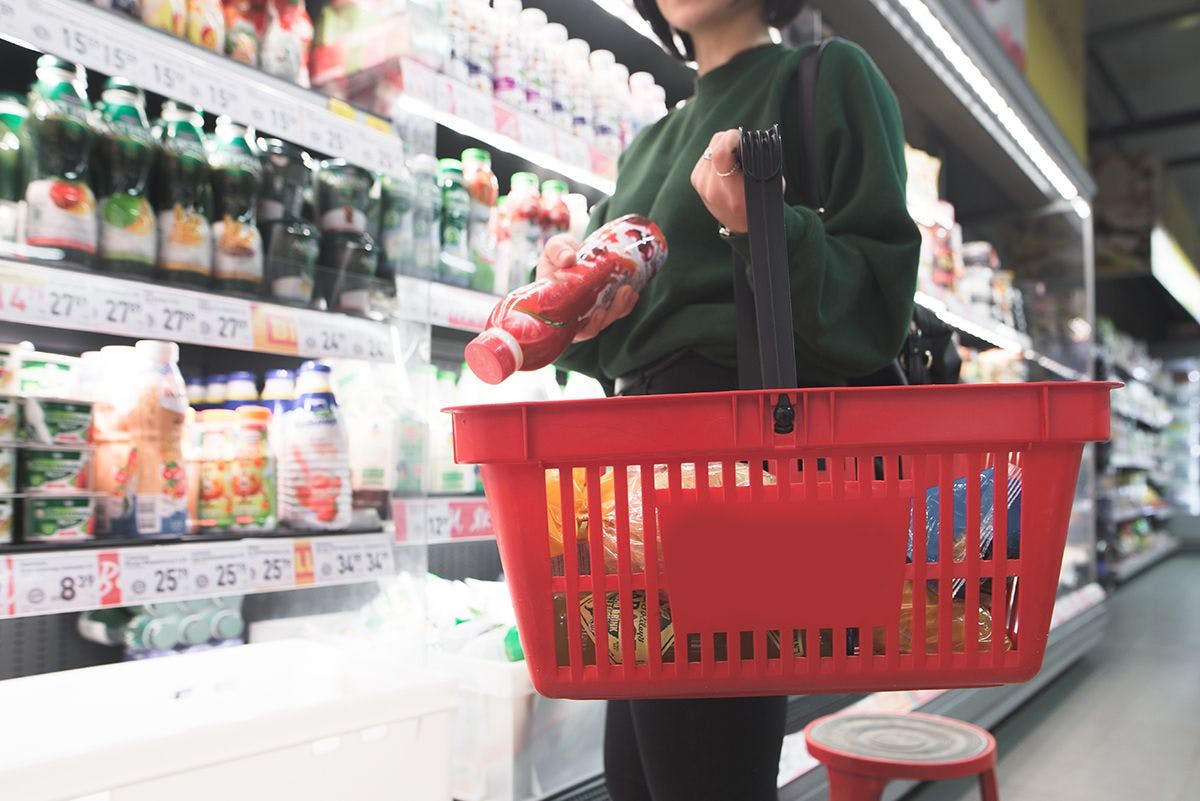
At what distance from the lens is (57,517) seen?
1299 mm

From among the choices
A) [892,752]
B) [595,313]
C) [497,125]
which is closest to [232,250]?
[497,125]

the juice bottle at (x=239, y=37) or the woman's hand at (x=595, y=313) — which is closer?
the woman's hand at (x=595, y=313)

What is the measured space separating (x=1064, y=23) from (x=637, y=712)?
546 cm

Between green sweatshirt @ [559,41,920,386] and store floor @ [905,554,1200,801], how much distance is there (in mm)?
2013

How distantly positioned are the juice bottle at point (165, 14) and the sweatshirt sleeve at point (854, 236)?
1078 millimetres

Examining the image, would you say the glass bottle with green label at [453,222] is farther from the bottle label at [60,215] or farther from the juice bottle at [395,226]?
the bottle label at [60,215]

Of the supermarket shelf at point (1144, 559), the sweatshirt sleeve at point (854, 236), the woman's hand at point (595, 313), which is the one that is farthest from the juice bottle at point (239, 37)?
the supermarket shelf at point (1144, 559)

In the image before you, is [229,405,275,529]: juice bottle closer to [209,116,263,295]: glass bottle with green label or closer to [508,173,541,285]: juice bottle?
[209,116,263,295]: glass bottle with green label

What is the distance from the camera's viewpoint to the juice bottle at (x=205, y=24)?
156cm

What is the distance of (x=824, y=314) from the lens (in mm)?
891

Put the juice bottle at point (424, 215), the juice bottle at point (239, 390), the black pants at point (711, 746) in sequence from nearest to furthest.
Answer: the black pants at point (711, 746)
the juice bottle at point (239, 390)
the juice bottle at point (424, 215)

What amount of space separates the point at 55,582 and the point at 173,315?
16.4 inches

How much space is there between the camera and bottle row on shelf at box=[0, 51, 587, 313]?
1.39 meters

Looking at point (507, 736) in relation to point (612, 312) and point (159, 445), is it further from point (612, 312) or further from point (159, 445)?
point (612, 312)
